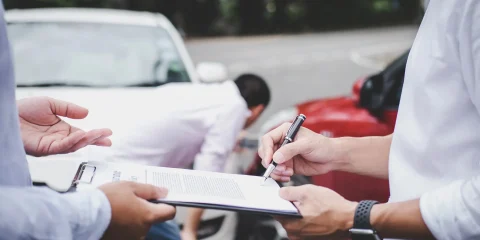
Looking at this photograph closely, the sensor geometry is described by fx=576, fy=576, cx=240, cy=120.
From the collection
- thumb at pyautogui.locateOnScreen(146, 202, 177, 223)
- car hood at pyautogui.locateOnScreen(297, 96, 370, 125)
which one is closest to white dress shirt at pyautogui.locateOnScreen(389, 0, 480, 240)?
thumb at pyautogui.locateOnScreen(146, 202, 177, 223)

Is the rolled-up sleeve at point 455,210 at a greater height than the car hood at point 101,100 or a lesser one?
greater

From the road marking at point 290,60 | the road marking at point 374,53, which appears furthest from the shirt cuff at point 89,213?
the road marking at point 374,53

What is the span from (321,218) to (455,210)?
1.05 ft

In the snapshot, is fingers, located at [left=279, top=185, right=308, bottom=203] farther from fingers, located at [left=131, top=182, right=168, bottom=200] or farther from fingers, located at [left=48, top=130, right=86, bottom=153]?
fingers, located at [left=48, top=130, right=86, bottom=153]

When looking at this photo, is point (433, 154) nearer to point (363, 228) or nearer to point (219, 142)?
point (363, 228)

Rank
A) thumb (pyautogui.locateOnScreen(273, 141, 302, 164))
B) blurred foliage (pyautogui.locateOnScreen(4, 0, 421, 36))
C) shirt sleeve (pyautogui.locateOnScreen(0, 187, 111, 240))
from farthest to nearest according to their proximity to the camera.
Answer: blurred foliage (pyautogui.locateOnScreen(4, 0, 421, 36))
thumb (pyautogui.locateOnScreen(273, 141, 302, 164))
shirt sleeve (pyautogui.locateOnScreen(0, 187, 111, 240))

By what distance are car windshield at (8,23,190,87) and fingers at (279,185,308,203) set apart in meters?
2.08

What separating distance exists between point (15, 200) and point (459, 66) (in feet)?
3.52

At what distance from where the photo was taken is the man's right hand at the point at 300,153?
68.8 inches

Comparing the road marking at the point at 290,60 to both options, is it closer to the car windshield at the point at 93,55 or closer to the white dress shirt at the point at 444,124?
the car windshield at the point at 93,55

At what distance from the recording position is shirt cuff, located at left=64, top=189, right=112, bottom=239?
1.34 meters

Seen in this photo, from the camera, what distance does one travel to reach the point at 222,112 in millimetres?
2691

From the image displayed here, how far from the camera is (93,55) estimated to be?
12.0 feet

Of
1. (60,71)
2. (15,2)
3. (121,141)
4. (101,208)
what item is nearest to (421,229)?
(101,208)
